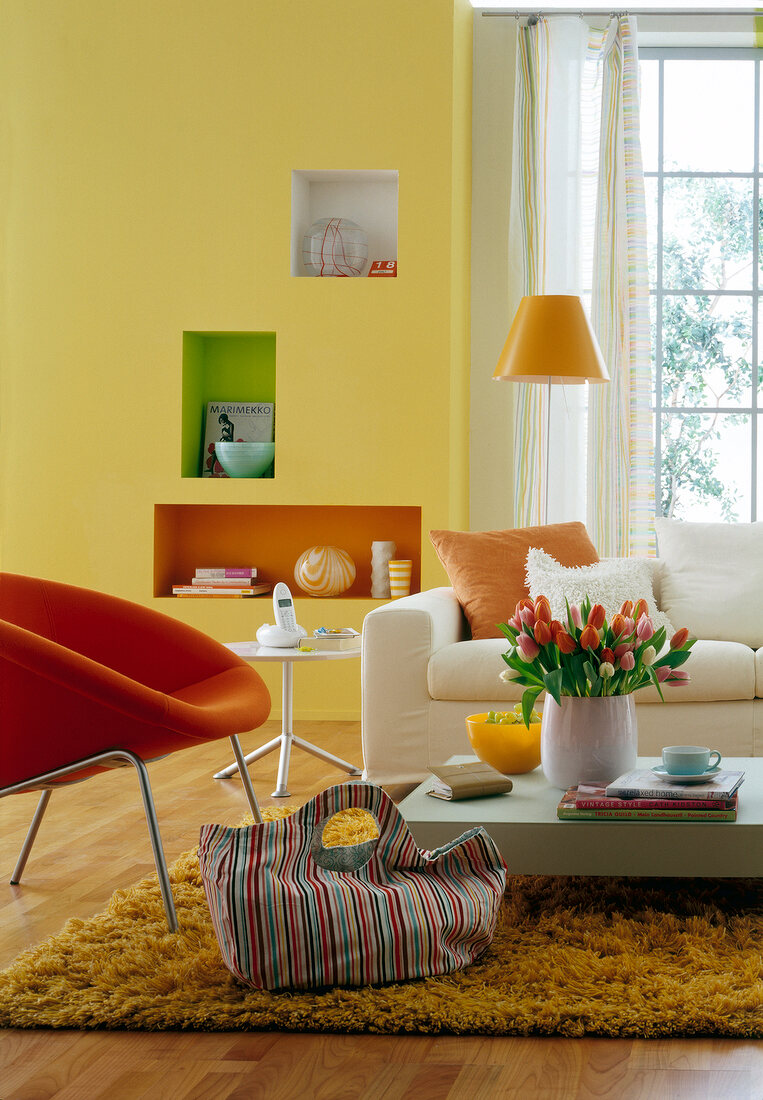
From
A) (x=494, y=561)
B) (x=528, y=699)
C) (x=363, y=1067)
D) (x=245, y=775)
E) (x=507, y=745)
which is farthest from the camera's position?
(x=494, y=561)

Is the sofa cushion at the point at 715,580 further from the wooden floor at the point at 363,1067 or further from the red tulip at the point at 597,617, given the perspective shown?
the wooden floor at the point at 363,1067

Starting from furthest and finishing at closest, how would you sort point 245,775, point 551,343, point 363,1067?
point 551,343, point 245,775, point 363,1067

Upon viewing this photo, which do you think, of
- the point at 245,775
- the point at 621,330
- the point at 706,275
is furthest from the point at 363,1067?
the point at 706,275

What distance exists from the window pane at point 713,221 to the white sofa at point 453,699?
2.96 m

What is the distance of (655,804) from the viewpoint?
2105 millimetres

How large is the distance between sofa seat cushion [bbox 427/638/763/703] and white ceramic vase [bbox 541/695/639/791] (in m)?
1.00

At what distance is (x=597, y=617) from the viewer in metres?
2.23

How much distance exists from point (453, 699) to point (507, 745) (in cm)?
86

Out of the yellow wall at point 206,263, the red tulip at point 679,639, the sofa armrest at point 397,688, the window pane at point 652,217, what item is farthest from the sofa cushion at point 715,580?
the window pane at point 652,217

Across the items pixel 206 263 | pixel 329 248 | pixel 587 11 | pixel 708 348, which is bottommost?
pixel 708 348

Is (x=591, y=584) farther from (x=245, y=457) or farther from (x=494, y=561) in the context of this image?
(x=245, y=457)

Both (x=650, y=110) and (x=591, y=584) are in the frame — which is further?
(x=650, y=110)

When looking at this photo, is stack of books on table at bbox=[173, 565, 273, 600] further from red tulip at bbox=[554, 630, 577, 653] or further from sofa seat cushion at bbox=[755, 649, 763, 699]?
red tulip at bbox=[554, 630, 577, 653]

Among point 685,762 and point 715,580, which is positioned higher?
point 715,580
